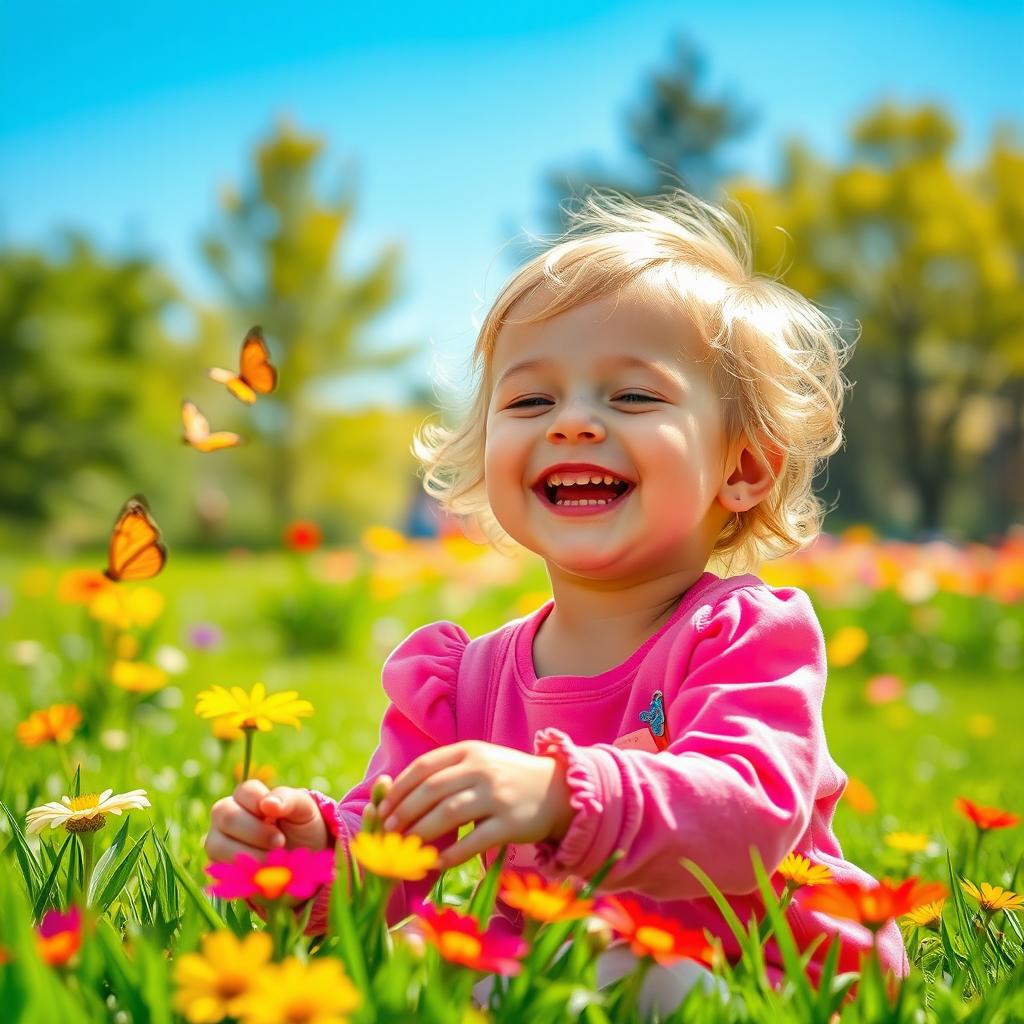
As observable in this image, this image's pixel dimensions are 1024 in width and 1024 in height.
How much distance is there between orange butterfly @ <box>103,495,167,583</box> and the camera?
1.50 metres

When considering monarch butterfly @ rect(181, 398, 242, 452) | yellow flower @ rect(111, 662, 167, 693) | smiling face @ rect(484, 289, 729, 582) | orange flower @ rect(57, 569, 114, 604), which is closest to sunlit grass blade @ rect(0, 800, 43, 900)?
monarch butterfly @ rect(181, 398, 242, 452)

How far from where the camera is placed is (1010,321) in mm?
22469

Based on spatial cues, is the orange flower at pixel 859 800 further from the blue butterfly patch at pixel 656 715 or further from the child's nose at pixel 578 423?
the child's nose at pixel 578 423

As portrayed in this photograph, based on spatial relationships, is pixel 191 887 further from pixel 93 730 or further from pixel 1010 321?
pixel 1010 321

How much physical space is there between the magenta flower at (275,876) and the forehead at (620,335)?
0.73 meters

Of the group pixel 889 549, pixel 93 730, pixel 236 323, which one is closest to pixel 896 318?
pixel 236 323

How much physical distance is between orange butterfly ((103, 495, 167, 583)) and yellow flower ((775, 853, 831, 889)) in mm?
855

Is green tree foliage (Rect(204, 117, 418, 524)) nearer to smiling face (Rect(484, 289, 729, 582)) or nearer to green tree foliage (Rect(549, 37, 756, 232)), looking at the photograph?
green tree foliage (Rect(549, 37, 756, 232))

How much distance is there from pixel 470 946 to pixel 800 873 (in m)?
0.54

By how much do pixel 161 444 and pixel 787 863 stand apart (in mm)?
18751

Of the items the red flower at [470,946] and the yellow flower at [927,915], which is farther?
the yellow flower at [927,915]

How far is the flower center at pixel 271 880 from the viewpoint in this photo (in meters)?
1.03

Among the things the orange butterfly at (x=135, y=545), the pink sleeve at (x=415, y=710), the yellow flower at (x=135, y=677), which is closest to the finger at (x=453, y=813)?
the pink sleeve at (x=415, y=710)

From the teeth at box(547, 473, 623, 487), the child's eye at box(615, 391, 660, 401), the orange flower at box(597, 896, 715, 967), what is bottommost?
the orange flower at box(597, 896, 715, 967)
